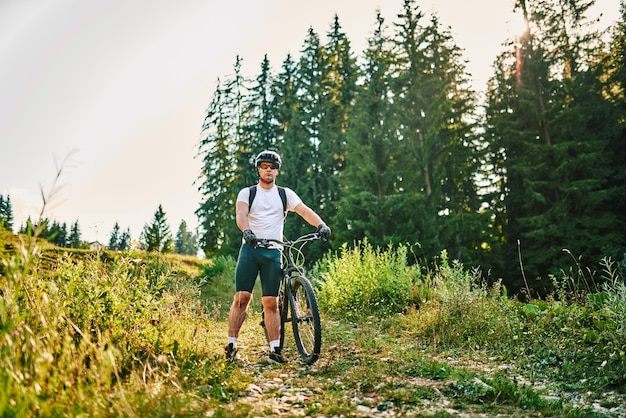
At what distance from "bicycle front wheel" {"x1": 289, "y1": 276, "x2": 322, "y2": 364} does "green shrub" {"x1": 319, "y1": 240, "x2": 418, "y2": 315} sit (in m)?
3.16

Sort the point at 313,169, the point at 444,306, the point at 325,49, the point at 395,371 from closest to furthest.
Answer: the point at 395,371 < the point at 444,306 < the point at 313,169 < the point at 325,49

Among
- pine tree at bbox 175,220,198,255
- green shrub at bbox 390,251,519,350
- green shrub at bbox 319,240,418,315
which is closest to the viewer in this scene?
green shrub at bbox 390,251,519,350

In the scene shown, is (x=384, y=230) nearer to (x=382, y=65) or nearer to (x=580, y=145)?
(x=382, y=65)

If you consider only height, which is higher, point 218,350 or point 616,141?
point 616,141

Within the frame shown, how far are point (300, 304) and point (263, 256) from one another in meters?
0.73

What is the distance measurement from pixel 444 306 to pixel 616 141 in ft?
66.0

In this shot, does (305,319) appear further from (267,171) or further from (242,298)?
(267,171)

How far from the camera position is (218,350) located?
5277 millimetres

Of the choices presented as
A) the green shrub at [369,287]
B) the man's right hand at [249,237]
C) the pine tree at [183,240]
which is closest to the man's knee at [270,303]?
the man's right hand at [249,237]

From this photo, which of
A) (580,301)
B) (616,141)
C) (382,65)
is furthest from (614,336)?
(616,141)

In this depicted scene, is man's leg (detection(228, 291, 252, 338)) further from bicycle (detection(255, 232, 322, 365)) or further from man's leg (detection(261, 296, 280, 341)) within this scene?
bicycle (detection(255, 232, 322, 365))

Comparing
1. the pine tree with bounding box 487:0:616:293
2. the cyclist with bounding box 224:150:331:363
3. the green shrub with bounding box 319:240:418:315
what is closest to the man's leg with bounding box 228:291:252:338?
the cyclist with bounding box 224:150:331:363

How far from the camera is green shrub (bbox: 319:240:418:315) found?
323 inches

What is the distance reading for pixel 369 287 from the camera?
8516 millimetres
